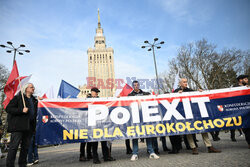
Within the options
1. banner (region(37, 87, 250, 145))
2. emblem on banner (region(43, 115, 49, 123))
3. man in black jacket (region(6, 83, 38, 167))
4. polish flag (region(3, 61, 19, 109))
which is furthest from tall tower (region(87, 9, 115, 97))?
man in black jacket (region(6, 83, 38, 167))

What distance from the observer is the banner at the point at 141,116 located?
4.42 m

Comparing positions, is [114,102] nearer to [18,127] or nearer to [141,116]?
[141,116]

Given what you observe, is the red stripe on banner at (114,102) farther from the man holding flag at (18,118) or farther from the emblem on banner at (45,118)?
the man holding flag at (18,118)

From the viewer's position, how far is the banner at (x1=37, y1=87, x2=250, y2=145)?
14.5ft

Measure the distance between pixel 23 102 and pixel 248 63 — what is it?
25655 mm

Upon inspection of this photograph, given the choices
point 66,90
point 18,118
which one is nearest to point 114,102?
point 18,118

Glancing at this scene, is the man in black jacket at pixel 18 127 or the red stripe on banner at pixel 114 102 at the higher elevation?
the red stripe on banner at pixel 114 102

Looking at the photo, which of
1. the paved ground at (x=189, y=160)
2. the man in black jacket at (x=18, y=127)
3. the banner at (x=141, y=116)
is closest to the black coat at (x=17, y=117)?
the man in black jacket at (x=18, y=127)

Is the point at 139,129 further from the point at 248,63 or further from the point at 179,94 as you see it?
the point at 248,63

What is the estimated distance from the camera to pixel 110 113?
4.71 metres

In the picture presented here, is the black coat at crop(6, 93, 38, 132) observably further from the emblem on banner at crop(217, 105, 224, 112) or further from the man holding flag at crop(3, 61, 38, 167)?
the emblem on banner at crop(217, 105, 224, 112)

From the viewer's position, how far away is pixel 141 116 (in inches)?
185

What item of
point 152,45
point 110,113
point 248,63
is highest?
point 152,45

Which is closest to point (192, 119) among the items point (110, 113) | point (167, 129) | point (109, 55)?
point (167, 129)
